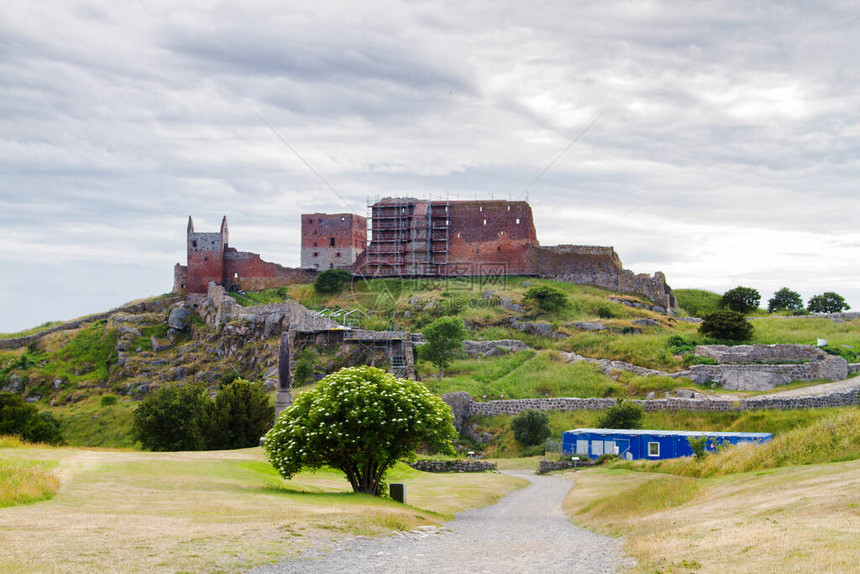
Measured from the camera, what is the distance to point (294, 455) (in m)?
23.8

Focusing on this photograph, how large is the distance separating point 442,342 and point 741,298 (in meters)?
31.1

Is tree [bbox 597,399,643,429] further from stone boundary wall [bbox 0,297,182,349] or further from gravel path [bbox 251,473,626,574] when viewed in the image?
stone boundary wall [bbox 0,297,182,349]

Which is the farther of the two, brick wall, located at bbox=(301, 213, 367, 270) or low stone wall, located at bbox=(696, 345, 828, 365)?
brick wall, located at bbox=(301, 213, 367, 270)

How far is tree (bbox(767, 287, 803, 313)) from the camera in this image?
78.8 meters

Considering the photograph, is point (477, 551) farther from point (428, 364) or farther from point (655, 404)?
point (428, 364)

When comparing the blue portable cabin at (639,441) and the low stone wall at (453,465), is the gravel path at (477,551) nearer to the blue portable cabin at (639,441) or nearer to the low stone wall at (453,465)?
the blue portable cabin at (639,441)

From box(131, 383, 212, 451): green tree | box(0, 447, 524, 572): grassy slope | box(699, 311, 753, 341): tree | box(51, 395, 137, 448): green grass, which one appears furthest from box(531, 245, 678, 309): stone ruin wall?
box(0, 447, 524, 572): grassy slope

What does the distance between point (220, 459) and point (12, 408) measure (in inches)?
770

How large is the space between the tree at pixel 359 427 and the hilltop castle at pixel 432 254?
53.9m

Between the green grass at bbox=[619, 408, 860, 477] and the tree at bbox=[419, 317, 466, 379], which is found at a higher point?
the tree at bbox=[419, 317, 466, 379]

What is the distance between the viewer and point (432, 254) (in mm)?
80562

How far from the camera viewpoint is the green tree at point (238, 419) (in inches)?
1689

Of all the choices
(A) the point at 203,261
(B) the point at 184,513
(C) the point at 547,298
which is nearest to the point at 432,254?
(C) the point at 547,298

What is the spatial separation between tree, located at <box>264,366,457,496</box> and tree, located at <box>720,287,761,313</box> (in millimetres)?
53225
